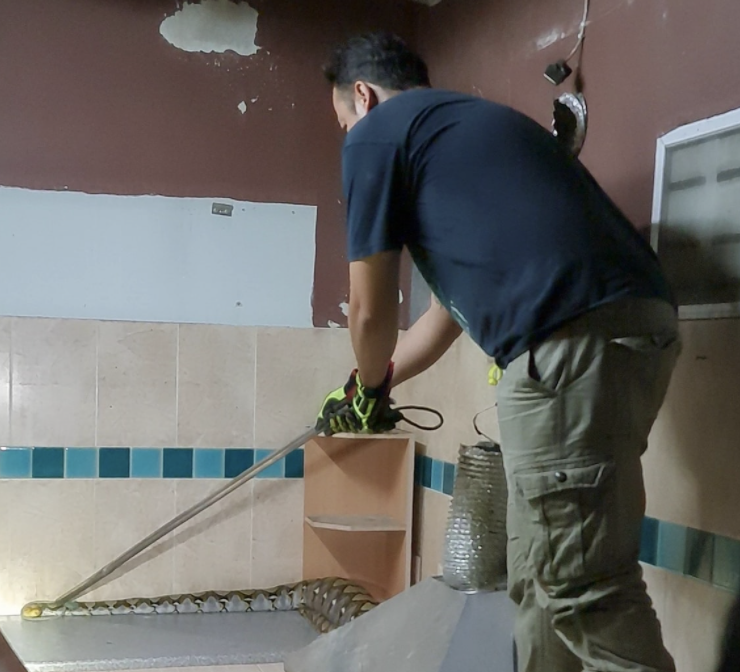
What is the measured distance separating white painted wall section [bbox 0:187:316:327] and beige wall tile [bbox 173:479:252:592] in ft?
1.72

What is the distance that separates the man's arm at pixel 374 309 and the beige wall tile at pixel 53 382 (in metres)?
1.26

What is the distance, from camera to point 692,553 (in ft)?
4.63

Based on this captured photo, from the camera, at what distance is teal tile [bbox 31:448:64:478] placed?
241 centimetres

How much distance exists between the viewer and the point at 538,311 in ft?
3.62

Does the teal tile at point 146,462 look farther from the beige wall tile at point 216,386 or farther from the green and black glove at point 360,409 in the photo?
the green and black glove at point 360,409

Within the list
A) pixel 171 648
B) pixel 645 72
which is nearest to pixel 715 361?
pixel 645 72

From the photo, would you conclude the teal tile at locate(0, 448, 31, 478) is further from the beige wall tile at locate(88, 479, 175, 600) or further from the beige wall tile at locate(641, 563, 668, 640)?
the beige wall tile at locate(641, 563, 668, 640)

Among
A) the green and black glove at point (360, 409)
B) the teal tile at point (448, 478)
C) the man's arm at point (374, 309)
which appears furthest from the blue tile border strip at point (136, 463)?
the man's arm at point (374, 309)

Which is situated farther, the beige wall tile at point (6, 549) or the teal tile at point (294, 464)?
the teal tile at point (294, 464)

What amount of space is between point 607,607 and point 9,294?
1.95 m

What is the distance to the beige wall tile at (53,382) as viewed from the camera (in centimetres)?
240

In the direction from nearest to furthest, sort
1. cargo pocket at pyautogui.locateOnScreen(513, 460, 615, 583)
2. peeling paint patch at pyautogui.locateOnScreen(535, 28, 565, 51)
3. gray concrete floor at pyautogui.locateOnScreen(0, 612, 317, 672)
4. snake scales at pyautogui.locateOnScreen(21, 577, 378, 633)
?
cargo pocket at pyautogui.locateOnScreen(513, 460, 615, 583) → peeling paint patch at pyautogui.locateOnScreen(535, 28, 565, 51) → gray concrete floor at pyautogui.locateOnScreen(0, 612, 317, 672) → snake scales at pyautogui.locateOnScreen(21, 577, 378, 633)

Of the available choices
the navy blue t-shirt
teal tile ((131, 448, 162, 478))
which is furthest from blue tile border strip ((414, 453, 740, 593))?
teal tile ((131, 448, 162, 478))

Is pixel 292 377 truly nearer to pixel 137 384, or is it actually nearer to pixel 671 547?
pixel 137 384
